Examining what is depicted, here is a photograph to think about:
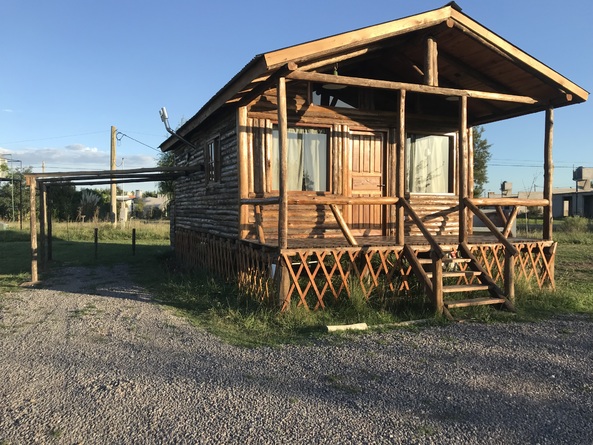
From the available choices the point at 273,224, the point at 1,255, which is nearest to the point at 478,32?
the point at 273,224

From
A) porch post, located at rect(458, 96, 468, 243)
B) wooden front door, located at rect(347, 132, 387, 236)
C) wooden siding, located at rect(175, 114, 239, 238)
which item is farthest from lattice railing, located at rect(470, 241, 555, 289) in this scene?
wooden siding, located at rect(175, 114, 239, 238)

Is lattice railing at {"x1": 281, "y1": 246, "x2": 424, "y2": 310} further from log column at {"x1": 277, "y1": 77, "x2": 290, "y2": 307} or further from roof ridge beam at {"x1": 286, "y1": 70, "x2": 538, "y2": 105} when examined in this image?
roof ridge beam at {"x1": 286, "y1": 70, "x2": 538, "y2": 105}

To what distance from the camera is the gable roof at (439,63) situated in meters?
6.87

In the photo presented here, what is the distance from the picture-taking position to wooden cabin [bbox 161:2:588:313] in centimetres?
693

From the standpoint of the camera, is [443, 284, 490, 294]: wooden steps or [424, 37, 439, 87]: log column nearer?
[443, 284, 490, 294]: wooden steps

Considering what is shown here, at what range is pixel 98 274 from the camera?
11523 millimetres

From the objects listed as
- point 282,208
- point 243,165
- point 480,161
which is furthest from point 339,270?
point 480,161

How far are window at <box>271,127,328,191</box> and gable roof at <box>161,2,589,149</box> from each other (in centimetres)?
115

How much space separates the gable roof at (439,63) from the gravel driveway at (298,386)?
386 centimetres

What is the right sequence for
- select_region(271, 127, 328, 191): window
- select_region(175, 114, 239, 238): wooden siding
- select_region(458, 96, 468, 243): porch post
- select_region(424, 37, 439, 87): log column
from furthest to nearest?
1. select_region(175, 114, 239, 238): wooden siding
2. select_region(271, 127, 328, 191): window
3. select_region(424, 37, 439, 87): log column
4. select_region(458, 96, 468, 243): porch post

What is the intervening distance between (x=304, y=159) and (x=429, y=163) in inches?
113

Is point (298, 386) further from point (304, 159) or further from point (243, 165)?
point (304, 159)

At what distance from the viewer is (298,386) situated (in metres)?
4.04

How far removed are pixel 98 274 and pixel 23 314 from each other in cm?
460
